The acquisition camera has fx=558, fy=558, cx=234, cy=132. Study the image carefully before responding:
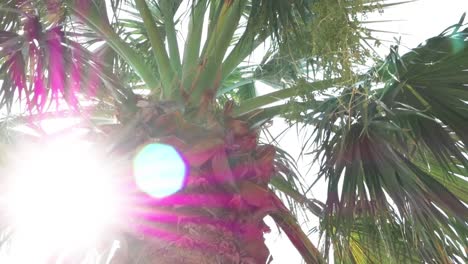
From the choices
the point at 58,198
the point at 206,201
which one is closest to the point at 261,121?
the point at 206,201

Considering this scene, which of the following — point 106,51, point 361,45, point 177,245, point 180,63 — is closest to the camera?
point 361,45

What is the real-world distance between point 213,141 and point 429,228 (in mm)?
1273

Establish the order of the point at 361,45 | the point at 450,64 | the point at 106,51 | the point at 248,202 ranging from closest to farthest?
the point at 361,45, the point at 248,202, the point at 450,64, the point at 106,51

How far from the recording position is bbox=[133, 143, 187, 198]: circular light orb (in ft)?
8.75

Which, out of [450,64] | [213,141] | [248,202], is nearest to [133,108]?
[213,141]

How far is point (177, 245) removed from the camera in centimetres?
251

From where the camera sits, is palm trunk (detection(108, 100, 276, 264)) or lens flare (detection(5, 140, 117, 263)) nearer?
palm trunk (detection(108, 100, 276, 264))

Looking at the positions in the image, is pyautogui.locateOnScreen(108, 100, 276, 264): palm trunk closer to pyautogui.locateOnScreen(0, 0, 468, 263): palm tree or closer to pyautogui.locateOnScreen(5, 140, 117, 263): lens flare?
pyautogui.locateOnScreen(0, 0, 468, 263): palm tree

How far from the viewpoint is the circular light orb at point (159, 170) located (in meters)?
2.67

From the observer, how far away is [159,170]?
2.75m

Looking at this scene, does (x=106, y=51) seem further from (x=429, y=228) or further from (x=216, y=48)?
(x=429, y=228)

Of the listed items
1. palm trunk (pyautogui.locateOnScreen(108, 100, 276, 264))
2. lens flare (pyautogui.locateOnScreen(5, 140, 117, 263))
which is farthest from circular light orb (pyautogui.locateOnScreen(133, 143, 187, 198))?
lens flare (pyautogui.locateOnScreen(5, 140, 117, 263))

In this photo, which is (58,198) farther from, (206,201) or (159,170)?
(206,201)

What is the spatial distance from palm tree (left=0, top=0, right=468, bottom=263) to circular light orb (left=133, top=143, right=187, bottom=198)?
4 centimetres
